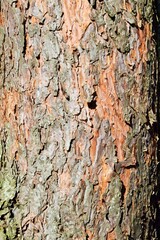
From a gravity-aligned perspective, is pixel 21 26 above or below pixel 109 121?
above

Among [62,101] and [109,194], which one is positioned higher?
[62,101]

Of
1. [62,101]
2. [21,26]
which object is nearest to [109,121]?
[62,101]

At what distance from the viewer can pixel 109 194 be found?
1.89 meters

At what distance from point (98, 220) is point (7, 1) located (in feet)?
2.53

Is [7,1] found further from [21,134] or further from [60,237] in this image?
[60,237]

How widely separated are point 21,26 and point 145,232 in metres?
0.81

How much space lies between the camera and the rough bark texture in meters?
1.87

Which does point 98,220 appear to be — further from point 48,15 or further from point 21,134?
point 48,15

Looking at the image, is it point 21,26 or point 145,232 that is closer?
point 21,26

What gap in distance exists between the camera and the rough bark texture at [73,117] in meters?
1.87

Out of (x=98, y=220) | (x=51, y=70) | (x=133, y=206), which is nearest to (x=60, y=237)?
(x=98, y=220)

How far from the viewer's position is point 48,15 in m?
1.87

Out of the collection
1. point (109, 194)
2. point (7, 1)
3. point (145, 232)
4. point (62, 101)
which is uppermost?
point (7, 1)

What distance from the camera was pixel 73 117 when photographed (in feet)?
6.14
